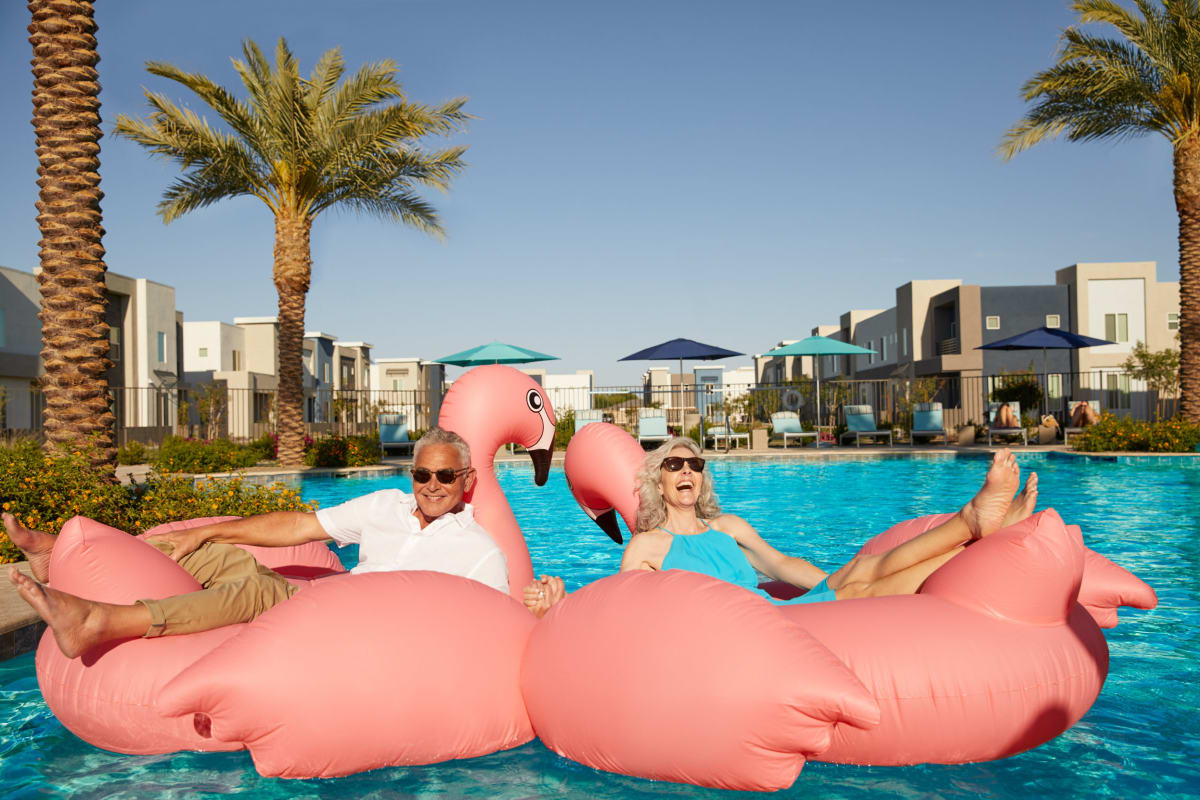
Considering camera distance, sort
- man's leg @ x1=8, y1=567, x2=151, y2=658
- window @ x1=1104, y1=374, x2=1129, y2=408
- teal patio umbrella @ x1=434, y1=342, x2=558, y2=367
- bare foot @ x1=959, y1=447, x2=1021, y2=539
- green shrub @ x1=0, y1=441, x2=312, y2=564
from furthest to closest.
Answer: window @ x1=1104, y1=374, x2=1129, y2=408, teal patio umbrella @ x1=434, y1=342, x2=558, y2=367, green shrub @ x1=0, y1=441, x2=312, y2=564, bare foot @ x1=959, y1=447, x2=1021, y2=539, man's leg @ x1=8, y1=567, x2=151, y2=658

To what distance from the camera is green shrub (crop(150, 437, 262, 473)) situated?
14.6m

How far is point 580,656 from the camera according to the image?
2625 millimetres

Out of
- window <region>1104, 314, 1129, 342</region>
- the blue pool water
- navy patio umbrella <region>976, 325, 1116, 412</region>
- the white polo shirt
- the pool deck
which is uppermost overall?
window <region>1104, 314, 1129, 342</region>

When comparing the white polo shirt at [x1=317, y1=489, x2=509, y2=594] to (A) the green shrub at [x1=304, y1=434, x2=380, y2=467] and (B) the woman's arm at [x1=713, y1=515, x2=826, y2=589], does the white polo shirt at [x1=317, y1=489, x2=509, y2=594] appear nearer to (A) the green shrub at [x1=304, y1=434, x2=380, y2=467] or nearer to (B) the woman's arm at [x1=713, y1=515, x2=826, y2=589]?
(B) the woman's arm at [x1=713, y1=515, x2=826, y2=589]

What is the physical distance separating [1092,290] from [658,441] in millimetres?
23065

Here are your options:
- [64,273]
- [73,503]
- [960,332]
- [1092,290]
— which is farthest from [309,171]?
[1092,290]

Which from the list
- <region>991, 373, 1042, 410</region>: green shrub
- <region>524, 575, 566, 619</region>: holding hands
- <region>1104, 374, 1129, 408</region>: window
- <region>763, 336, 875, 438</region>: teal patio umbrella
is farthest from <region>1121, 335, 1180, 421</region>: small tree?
<region>524, 575, 566, 619</region>: holding hands

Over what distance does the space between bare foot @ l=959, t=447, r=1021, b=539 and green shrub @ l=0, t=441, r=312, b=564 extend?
4987mm

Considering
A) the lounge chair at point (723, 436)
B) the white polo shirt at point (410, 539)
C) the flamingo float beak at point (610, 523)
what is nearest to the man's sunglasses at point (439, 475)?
the white polo shirt at point (410, 539)

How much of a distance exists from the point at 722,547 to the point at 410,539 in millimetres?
1306

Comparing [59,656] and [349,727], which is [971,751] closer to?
[349,727]

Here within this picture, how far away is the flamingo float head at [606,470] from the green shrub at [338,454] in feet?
39.1

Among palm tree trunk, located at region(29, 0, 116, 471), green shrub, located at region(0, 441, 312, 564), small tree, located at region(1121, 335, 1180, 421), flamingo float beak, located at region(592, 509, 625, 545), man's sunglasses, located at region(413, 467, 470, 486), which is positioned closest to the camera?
man's sunglasses, located at region(413, 467, 470, 486)

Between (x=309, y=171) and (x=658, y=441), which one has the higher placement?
(x=309, y=171)
